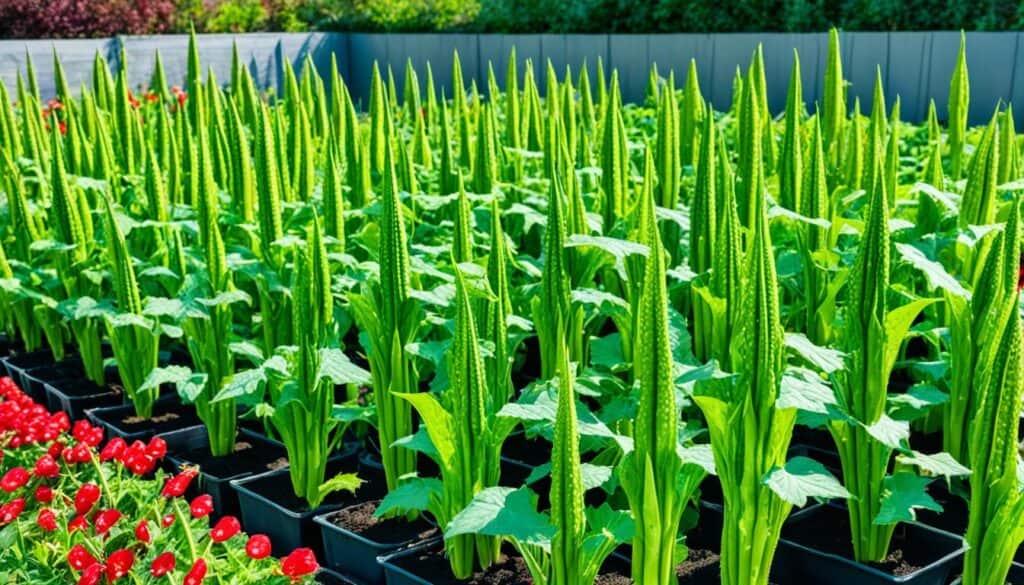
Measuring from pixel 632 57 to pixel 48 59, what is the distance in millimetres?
5161

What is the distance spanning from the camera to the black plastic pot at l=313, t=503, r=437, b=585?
208cm

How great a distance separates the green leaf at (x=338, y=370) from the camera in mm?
2068

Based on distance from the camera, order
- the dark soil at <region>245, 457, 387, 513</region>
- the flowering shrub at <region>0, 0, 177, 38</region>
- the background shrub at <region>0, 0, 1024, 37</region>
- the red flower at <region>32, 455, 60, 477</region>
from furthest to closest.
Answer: the flowering shrub at <region>0, 0, 177, 38</region> < the background shrub at <region>0, 0, 1024, 37</region> < the dark soil at <region>245, 457, 387, 513</region> < the red flower at <region>32, 455, 60, 477</region>

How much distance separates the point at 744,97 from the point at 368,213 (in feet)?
3.74

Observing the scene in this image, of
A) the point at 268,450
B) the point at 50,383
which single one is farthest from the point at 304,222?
the point at 50,383

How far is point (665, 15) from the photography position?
999 centimetres

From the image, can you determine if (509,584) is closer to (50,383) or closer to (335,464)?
(335,464)

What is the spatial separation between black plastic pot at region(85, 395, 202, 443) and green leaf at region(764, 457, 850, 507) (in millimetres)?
1778

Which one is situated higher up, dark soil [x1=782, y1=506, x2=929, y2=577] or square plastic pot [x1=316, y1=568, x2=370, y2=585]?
dark soil [x1=782, y1=506, x2=929, y2=577]

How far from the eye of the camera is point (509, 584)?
1.94m

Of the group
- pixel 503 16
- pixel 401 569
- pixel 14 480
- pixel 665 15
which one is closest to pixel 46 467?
pixel 14 480

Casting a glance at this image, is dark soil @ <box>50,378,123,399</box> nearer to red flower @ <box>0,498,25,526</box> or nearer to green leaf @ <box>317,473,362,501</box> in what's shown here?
red flower @ <box>0,498,25,526</box>

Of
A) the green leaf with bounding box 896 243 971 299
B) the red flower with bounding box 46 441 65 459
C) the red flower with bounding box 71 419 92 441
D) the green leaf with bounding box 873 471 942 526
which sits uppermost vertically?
the green leaf with bounding box 896 243 971 299

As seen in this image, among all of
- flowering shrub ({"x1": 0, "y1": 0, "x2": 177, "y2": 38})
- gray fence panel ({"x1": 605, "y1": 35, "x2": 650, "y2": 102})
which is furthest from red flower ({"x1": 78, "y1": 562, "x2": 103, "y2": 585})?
flowering shrub ({"x1": 0, "y1": 0, "x2": 177, "y2": 38})
